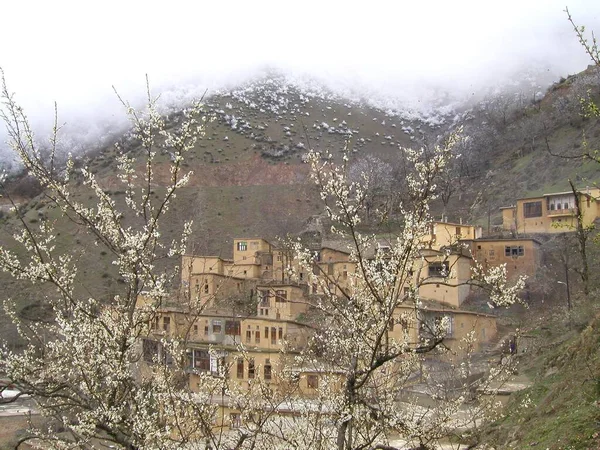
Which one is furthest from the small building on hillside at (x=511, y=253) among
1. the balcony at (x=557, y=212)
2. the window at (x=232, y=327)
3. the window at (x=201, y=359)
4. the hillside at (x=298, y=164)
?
the window at (x=201, y=359)

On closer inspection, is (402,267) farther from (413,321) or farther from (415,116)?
(415,116)

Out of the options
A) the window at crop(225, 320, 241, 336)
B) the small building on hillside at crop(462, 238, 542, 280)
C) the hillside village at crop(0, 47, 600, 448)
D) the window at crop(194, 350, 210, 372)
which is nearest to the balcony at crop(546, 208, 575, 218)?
the hillside village at crop(0, 47, 600, 448)

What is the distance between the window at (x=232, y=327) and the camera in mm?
36688

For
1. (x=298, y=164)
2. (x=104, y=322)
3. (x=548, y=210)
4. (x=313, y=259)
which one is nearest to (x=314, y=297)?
(x=313, y=259)

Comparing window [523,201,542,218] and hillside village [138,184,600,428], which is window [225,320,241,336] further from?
window [523,201,542,218]

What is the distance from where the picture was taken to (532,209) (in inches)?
1805

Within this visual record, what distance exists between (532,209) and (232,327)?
85.8 feet

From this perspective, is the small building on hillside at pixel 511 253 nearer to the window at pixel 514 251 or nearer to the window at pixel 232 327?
the window at pixel 514 251

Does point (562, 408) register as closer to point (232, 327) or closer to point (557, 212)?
point (232, 327)

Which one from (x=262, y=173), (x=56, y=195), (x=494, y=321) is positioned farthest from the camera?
(x=262, y=173)

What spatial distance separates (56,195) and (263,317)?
100 feet

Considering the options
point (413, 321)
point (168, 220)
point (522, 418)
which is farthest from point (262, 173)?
point (413, 321)

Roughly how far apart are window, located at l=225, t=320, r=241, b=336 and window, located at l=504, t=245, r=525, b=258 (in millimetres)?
19688

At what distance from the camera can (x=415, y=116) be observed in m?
142
